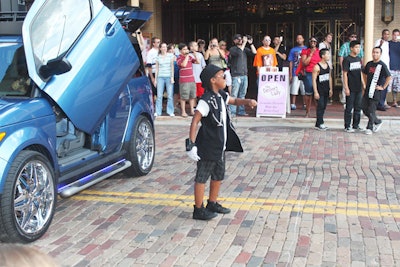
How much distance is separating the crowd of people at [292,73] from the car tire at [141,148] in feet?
15.0

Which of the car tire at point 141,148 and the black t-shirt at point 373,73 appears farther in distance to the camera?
the black t-shirt at point 373,73

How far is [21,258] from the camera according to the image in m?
1.33

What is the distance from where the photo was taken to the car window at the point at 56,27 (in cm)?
501

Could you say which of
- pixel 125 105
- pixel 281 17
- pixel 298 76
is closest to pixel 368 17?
pixel 298 76

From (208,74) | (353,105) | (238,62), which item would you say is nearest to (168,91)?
(238,62)

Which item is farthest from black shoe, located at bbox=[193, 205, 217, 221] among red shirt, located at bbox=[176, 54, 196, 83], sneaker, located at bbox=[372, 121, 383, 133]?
red shirt, located at bbox=[176, 54, 196, 83]

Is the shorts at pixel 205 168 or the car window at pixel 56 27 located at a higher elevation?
the car window at pixel 56 27

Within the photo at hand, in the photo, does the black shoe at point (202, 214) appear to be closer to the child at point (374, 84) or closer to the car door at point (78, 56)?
the car door at point (78, 56)

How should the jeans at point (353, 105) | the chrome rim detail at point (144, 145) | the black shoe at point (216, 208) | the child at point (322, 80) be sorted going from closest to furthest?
the black shoe at point (216, 208) → the chrome rim detail at point (144, 145) → the jeans at point (353, 105) → the child at point (322, 80)

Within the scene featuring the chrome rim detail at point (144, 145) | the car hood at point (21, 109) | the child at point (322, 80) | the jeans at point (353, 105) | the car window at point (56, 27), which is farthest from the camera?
the child at point (322, 80)

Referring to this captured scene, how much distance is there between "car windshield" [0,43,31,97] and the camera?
5109 mm

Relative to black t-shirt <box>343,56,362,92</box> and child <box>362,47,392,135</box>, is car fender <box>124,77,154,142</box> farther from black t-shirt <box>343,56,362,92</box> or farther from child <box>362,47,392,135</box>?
child <box>362,47,392,135</box>

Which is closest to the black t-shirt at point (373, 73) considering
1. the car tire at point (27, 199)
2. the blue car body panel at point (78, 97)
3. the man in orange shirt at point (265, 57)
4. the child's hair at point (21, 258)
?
the man in orange shirt at point (265, 57)

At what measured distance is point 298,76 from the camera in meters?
12.6
